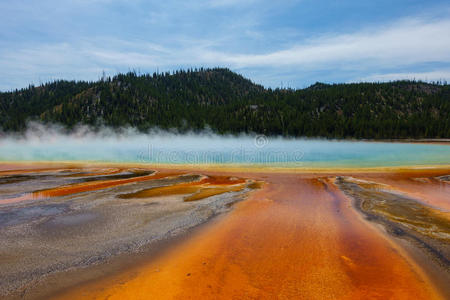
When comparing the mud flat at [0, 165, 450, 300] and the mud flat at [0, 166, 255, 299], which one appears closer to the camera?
the mud flat at [0, 165, 450, 300]

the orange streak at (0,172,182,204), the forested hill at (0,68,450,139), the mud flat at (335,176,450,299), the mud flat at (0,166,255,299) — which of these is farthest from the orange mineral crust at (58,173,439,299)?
the forested hill at (0,68,450,139)

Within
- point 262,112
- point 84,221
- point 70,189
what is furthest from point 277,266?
point 262,112

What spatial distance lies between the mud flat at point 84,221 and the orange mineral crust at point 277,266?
76cm

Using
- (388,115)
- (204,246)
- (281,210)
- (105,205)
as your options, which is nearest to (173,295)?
(204,246)

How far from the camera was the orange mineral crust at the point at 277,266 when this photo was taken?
469 cm

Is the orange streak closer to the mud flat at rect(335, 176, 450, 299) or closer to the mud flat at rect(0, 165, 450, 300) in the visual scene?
the mud flat at rect(0, 165, 450, 300)

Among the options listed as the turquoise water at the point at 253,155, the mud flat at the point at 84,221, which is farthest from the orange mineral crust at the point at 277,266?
the turquoise water at the point at 253,155

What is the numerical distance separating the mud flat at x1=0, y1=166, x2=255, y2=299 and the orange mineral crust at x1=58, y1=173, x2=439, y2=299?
30.0 inches

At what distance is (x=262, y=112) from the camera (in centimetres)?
13312

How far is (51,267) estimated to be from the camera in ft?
17.8

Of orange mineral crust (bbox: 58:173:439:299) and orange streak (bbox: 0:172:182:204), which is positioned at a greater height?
orange streak (bbox: 0:172:182:204)

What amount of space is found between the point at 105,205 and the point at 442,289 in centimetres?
948

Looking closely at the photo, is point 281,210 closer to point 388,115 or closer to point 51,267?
point 51,267

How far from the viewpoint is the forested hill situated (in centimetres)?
10912
